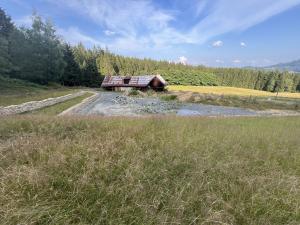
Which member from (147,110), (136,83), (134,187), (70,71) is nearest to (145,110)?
(147,110)

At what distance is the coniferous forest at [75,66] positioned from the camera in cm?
4734

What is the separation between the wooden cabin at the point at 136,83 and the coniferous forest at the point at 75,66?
710cm

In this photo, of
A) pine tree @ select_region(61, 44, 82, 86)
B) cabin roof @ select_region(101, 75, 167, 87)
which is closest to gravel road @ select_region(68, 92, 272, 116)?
pine tree @ select_region(61, 44, 82, 86)

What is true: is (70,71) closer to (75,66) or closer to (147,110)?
(75,66)

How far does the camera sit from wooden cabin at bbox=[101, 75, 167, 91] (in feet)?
224

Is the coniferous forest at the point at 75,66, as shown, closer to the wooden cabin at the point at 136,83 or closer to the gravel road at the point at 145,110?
the wooden cabin at the point at 136,83

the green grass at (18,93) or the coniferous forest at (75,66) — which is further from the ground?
the coniferous forest at (75,66)

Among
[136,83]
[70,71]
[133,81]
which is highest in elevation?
[70,71]

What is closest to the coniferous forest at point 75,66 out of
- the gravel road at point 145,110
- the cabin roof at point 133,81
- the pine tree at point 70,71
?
the pine tree at point 70,71

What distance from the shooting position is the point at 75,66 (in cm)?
6600

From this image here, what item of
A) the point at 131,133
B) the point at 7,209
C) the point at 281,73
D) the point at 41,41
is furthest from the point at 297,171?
the point at 281,73

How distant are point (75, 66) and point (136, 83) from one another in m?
17.0

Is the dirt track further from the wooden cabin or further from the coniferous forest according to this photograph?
the wooden cabin

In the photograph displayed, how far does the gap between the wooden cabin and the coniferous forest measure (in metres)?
7.10
